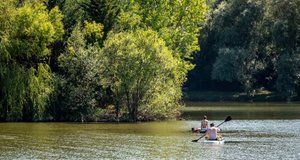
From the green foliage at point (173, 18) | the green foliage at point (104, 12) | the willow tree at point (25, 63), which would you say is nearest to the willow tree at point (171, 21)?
the green foliage at point (173, 18)

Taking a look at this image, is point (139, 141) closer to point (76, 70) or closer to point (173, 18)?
point (76, 70)

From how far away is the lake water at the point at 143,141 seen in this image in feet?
138

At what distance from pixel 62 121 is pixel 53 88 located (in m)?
3.14

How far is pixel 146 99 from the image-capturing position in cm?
6844

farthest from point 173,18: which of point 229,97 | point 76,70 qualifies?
point 229,97

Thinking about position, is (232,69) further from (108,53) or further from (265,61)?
(108,53)

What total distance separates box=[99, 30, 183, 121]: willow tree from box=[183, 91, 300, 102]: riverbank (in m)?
48.3

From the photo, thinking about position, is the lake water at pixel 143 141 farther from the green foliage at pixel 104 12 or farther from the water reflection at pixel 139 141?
the green foliage at pixel 104 12

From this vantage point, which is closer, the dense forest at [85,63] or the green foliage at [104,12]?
the dense forest at [85,63]

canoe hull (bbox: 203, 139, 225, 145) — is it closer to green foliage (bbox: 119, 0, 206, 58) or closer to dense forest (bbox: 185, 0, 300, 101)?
green foliage (bbox: 119, 0, 206, 58)

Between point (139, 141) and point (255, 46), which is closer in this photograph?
point (139, 141)

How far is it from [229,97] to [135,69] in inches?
2298

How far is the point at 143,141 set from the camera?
4953 centimetres

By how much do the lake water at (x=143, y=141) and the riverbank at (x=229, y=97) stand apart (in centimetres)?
4927
